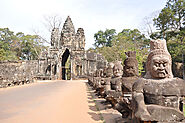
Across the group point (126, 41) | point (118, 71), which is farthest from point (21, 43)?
point (118, 71)

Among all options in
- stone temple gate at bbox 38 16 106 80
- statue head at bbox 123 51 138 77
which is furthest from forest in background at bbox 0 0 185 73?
statue head at bbox 123 51 138 77

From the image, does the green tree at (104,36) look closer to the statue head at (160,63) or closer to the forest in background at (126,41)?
the forest in background at (126,41)

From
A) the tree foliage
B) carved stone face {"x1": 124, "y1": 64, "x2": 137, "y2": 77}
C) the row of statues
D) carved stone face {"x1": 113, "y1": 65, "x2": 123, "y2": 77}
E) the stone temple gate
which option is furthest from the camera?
the tree foliage

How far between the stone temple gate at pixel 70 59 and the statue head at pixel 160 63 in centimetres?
2663

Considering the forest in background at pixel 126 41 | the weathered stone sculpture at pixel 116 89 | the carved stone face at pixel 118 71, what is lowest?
the weathered stone sculpture at pixel 116 89

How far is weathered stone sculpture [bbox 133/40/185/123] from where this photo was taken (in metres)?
2.34

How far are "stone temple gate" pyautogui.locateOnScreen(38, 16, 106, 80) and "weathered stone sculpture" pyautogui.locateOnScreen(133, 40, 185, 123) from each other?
2666cm

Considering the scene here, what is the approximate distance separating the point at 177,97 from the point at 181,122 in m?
0.42

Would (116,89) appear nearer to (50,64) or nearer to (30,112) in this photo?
(30,112)

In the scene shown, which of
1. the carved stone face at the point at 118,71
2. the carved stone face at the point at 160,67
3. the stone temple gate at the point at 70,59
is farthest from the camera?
the stone temple gate at the point at 70,59

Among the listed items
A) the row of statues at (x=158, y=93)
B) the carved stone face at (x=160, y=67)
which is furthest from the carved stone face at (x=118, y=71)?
the carved stone face at (x=160, y=67)

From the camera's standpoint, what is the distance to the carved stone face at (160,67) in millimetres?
2635

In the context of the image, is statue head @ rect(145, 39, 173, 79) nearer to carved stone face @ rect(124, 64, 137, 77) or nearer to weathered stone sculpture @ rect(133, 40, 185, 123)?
weathered stone sculpture @ rect(133, 40, 185, 123)

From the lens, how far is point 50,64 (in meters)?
31.1
